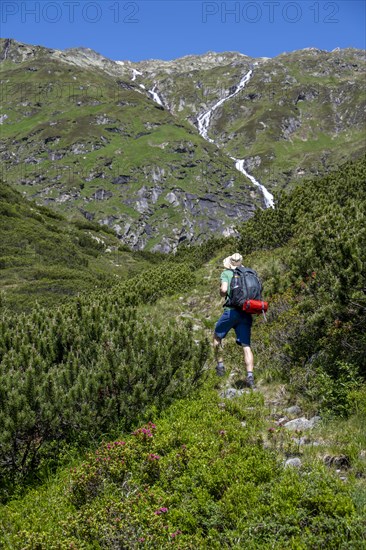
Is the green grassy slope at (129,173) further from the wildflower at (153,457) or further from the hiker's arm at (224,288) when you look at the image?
the wildflower at (153,457)

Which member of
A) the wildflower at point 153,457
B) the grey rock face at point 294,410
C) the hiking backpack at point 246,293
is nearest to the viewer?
the wildflower at point 153,457

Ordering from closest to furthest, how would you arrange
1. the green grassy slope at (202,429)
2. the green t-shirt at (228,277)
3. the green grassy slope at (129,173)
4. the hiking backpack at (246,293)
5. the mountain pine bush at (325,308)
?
the green grassy slope at (202,429), the mountain pine bush at (325,308), the hiking backpack at (246,293), the green t-shirt at (228,277), the green grassy slope at (129,173)

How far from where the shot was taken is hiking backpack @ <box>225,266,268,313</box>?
7289mm

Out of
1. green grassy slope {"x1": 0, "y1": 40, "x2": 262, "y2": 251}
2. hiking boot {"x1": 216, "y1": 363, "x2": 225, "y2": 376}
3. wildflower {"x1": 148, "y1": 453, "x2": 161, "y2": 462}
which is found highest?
green grassy slope {"x1": 0, "y1": 40, "x2": 262, "y2": 251}

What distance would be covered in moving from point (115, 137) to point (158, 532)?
174235mm

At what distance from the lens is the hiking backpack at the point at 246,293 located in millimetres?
7289

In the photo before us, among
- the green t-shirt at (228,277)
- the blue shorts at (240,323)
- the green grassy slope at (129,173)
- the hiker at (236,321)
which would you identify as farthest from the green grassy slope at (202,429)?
the green grassy slope at (129,173)

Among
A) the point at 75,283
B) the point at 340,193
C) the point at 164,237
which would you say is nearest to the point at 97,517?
the point at 340,193

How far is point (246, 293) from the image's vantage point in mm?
7379

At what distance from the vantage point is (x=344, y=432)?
16.3ft

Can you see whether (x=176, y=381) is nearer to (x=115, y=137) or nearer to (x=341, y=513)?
(x=341, y=513)

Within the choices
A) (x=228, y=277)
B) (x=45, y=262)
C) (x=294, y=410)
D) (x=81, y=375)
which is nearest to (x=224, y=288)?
(x=228, y=277)

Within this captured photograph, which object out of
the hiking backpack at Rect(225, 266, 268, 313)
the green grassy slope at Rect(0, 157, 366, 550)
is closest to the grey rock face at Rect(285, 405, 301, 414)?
the green grassy slope at Rect(0, 157, 366, 550)

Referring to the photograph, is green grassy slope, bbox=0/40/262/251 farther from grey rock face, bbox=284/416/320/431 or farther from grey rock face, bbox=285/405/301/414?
grey rock face, bbox=284/416/320/431
